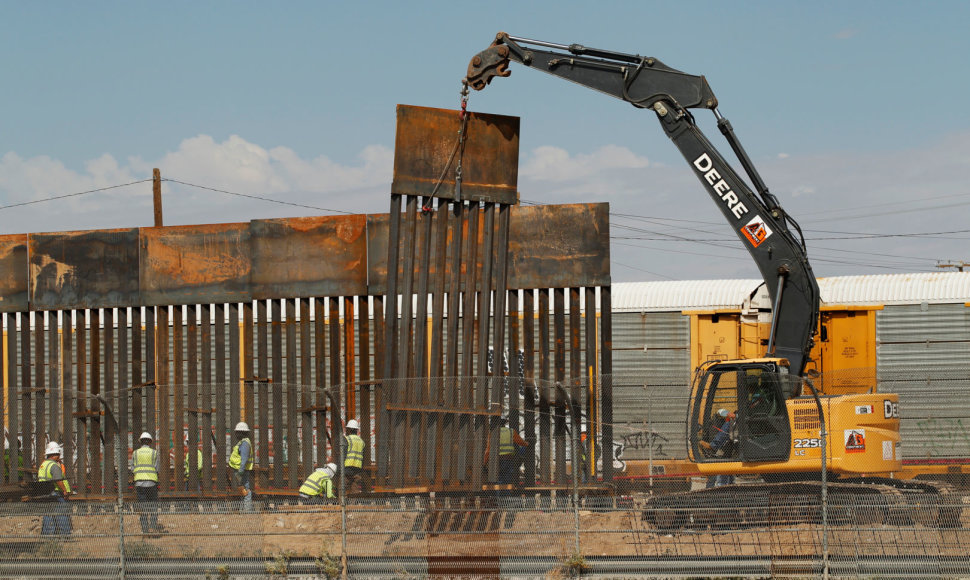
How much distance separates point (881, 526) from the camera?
36.9 ft

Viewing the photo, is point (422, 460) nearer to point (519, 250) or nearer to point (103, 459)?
point (519, 250)

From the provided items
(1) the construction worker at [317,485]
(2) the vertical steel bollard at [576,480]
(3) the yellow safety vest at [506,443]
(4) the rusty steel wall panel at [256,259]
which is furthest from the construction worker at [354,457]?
(2) the vertical steel bollard at [576,480]

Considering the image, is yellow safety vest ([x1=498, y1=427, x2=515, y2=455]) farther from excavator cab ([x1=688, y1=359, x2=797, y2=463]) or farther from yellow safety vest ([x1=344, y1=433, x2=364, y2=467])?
excavator cab ([x1=688, y1=359, x2=797, y2=463])

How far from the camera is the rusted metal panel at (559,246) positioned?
13508mm

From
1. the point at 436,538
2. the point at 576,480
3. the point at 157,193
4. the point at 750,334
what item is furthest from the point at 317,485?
the point at 157,193

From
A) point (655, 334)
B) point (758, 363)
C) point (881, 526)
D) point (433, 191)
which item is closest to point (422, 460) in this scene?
point (433, 191)

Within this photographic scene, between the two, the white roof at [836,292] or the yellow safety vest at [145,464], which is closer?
the yellow safety vest at [145,464]

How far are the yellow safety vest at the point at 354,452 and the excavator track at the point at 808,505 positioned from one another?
13.2 ft

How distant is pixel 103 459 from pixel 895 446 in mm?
10912

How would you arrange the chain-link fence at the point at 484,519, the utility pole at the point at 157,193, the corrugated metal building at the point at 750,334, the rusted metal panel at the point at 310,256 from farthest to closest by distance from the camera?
the utility pole at the point at 157,193 → the corrugated metal building at the point at 750,334 → the rusted metal panel at the point at 310,256 → the chain-link fence at the point at 484,519

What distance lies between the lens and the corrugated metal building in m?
19.5

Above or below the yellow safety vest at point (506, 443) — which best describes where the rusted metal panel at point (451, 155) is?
above

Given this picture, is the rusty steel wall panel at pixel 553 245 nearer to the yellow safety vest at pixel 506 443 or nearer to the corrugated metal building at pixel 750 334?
the yellow safety vest at pixel 506 443

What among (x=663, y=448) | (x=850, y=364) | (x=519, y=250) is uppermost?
(x=519, y=250)
